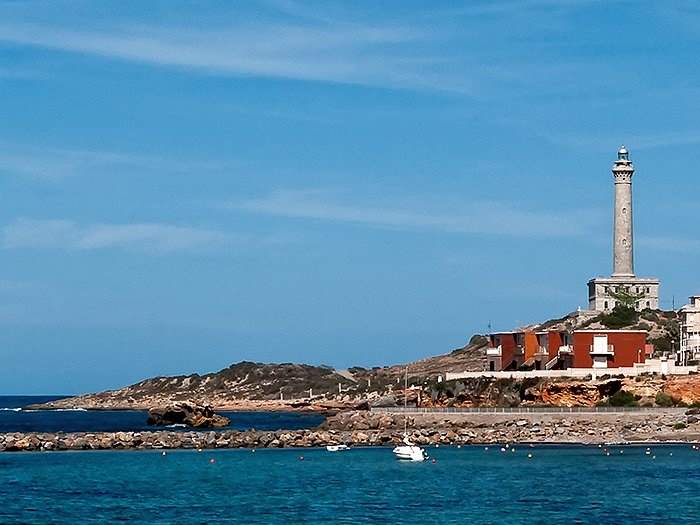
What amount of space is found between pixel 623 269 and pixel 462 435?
5546cm

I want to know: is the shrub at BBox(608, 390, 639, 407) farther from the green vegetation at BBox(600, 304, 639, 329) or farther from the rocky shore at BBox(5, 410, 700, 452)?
the green vegetation at BBox(600, 304, 639, 329)

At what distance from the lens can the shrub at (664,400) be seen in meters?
74.6

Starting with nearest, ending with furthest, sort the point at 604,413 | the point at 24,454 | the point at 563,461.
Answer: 1. the point at 563,461
2. the point at 24,454
3. the point at 604,413

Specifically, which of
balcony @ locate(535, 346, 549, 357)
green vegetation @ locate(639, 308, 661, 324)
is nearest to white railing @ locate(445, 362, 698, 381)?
balcony @ locate(535, 346, 549, 357)

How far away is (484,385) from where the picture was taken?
3253 inches

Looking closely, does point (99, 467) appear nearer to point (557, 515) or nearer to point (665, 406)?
point (557, 515)

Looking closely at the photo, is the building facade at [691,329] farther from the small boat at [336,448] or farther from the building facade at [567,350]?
the small boat at [336,448]

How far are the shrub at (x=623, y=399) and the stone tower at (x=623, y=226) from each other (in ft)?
150

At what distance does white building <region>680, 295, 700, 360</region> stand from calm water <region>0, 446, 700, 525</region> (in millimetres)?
26020

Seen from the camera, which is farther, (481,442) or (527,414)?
(527,414)

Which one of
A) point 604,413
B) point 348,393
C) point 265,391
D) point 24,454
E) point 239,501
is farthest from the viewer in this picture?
point 265,391

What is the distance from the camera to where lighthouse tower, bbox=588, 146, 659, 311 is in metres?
121

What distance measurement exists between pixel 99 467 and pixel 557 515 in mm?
22529

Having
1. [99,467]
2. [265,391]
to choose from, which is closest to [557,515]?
[99,467]
